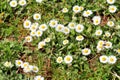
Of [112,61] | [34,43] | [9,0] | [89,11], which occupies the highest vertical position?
[9,0]

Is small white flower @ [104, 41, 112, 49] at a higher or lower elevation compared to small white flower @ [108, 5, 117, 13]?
lower

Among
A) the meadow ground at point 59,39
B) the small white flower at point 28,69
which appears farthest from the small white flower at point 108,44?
the small white flower at point 28,69

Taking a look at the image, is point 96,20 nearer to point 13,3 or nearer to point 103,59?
point 103,59

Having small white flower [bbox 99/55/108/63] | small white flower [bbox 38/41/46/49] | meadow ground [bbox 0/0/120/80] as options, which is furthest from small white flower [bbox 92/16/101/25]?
small white flower [bbox 38/41/46/49]

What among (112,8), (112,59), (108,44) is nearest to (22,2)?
(112,8)

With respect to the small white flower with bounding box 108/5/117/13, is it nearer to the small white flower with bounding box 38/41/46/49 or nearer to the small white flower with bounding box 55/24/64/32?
the small white flower with bounding box 55/24/64/32

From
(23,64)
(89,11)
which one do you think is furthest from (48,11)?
(23,64)

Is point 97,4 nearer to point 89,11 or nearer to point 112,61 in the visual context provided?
point 89,11

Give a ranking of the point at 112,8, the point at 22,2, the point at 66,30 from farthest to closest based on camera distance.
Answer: the point at 22,2
the point at 112,8
the point at 66,30
